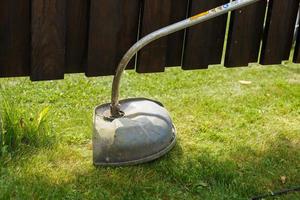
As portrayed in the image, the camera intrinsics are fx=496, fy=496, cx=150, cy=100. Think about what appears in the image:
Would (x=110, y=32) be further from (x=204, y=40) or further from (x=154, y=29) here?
(x=204, y=40)

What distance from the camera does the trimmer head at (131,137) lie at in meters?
3.08

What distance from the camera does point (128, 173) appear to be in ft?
10.2

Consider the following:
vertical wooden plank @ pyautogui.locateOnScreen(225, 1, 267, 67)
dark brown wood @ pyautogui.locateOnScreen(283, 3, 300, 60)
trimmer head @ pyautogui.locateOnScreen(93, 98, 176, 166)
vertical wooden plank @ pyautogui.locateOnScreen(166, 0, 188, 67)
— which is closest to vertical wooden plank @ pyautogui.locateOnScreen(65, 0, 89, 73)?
trimmer head @ pyautogui.locateOnScreen(93, 98, 176, 166)

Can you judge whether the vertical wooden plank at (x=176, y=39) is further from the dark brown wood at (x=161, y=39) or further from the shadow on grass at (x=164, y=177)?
the shadow on grass at (x=164, y=177)

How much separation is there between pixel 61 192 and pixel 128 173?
45 cm

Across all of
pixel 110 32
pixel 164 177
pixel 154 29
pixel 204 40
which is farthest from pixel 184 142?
pixel 110 32

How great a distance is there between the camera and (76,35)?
308 centimetres

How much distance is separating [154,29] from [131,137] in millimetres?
Answer: 727

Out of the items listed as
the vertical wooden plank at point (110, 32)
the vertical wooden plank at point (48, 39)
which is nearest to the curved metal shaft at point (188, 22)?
the vertical wooden plank at point (110, 32)

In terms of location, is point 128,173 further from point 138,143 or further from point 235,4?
point 235,4

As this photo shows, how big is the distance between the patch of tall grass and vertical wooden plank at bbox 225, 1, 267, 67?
1.39 meters

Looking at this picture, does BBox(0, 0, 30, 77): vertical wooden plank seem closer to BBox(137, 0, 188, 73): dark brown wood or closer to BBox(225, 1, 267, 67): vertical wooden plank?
BBox(137, 0, 188, 73): dark brown wood

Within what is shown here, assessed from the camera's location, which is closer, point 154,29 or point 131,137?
point 131,137

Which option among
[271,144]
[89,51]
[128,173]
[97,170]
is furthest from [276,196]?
[89,51]
